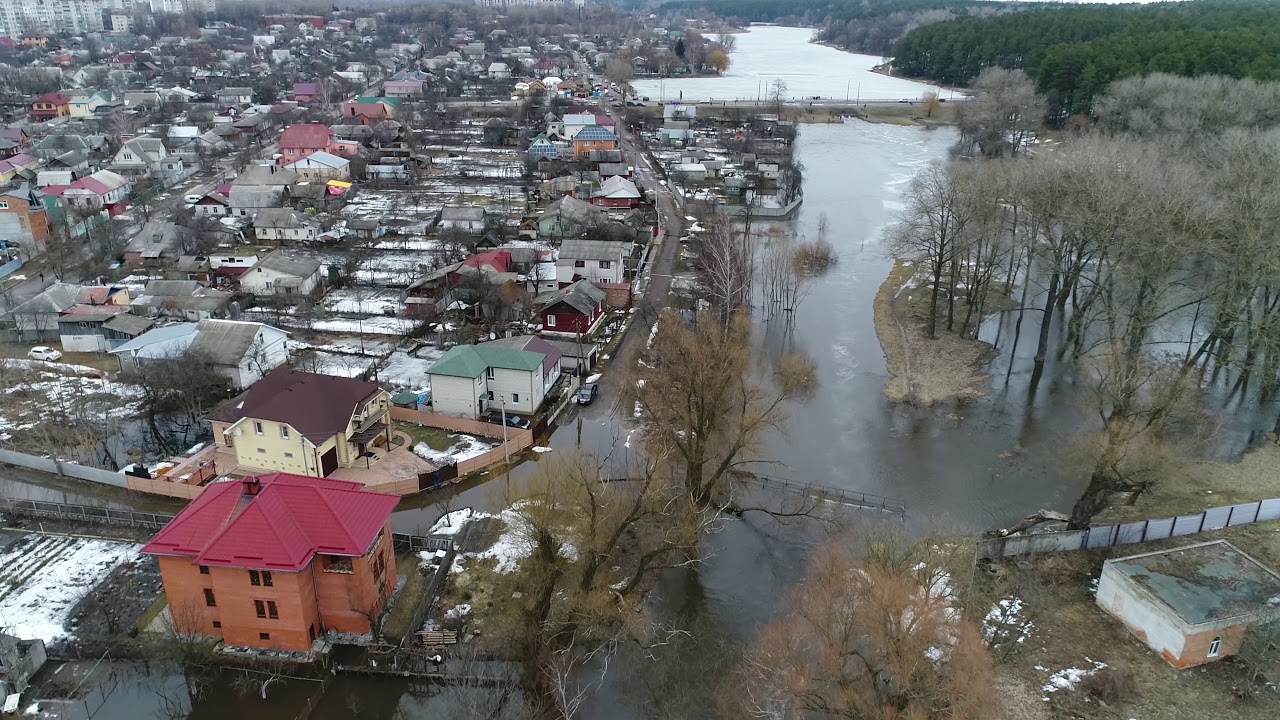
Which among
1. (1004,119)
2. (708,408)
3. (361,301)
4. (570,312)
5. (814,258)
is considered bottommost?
(361,301)

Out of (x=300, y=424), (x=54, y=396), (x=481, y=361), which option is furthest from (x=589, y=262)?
(x=54, y=396)

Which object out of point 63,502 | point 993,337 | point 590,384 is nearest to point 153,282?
point 63,502

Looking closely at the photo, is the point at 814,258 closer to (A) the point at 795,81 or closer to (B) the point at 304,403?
(B) the point at 304,403

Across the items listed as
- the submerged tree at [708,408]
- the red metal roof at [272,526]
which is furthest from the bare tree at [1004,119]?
the red metal roof at [272,526]

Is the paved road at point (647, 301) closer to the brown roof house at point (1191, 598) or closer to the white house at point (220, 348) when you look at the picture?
the white house at point (220, 348)

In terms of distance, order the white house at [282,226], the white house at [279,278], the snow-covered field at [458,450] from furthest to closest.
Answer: the white house at [282,226], the white house at [279,278], the snow-covered field at [458,450]

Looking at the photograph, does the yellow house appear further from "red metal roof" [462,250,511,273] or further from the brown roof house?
the brown roof house
